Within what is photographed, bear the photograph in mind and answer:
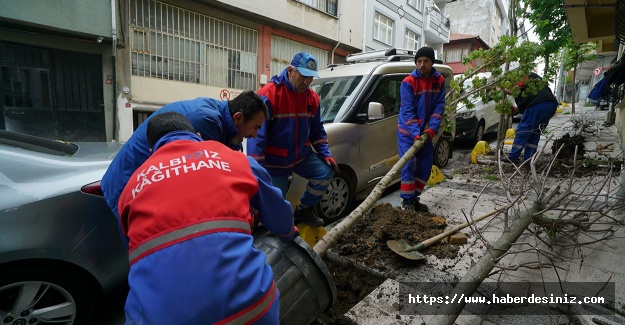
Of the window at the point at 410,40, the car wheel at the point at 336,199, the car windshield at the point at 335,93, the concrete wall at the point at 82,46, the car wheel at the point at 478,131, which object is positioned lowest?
the car wheel at the point at 336,199

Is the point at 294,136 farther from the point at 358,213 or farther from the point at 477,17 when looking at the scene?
the point at 477,17

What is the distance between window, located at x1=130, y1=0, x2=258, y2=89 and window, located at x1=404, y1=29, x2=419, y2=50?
1244 centimetres

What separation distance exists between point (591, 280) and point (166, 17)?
393 inches

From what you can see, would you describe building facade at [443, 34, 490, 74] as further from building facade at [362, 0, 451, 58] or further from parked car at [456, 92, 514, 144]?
parked car at [456, 92, 514, 144]

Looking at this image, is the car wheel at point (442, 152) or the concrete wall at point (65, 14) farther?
the concrete wall at point (65, 14)

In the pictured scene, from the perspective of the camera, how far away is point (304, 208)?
9.80ft

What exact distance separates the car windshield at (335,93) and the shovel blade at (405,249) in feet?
5.37

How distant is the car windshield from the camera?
12.8 feet

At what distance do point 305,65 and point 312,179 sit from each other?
3.48ft

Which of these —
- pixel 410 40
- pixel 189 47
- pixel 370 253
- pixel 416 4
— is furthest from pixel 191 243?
pixel 416 4

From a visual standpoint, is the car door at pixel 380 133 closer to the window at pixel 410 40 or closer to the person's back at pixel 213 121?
the person's back at pixel 213 121

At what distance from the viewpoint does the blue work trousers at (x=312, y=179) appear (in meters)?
3.01

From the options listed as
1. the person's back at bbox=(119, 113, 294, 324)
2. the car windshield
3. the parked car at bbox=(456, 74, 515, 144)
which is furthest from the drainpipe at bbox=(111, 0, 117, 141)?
the parked car at bbox=(456, 74, 515, 144)
